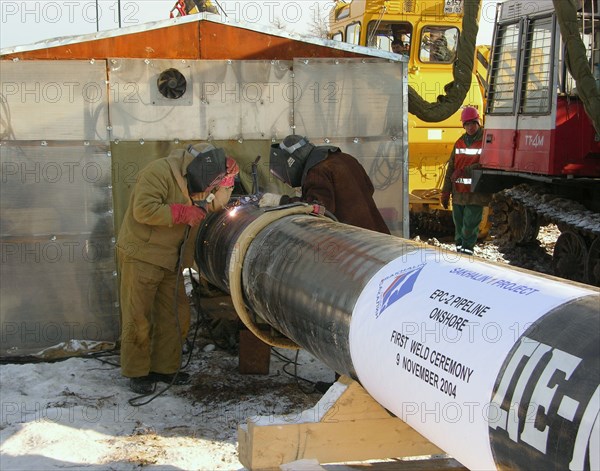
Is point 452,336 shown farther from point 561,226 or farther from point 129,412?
point 561,226

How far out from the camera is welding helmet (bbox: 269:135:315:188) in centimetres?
611

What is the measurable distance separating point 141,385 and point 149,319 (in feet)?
1.67

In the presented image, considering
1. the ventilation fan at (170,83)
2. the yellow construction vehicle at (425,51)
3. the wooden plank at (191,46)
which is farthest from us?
the yellow construction vehicle at (425,51)

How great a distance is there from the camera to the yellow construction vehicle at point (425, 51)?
14000 mm

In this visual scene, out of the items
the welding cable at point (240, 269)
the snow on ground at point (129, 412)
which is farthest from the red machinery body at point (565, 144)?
the welding cable at point (240, 269)

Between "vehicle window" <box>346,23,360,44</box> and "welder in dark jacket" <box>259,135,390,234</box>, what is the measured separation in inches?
345

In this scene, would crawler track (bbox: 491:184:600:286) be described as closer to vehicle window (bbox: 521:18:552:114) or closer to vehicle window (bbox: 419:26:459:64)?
vehicle window (bbox: 521:18:552:114)

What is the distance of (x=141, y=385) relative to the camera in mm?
6434

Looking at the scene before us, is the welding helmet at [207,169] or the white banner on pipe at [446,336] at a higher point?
the welding helmet at [207,169]

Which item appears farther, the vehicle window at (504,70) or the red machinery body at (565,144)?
the vehicle window at (504,70)

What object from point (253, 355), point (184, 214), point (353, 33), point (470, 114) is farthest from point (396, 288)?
point (353, 33)

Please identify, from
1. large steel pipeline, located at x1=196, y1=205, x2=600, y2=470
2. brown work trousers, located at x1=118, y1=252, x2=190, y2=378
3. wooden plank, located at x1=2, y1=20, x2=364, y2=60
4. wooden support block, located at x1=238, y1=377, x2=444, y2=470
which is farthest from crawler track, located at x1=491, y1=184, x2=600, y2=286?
wooden support block, located at x1=238, y1=377, x2=444, y2=470

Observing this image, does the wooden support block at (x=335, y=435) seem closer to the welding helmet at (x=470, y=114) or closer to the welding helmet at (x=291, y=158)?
the welding helmet at (x=291, y=158)

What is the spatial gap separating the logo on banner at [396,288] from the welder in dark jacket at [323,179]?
7.92 ft
